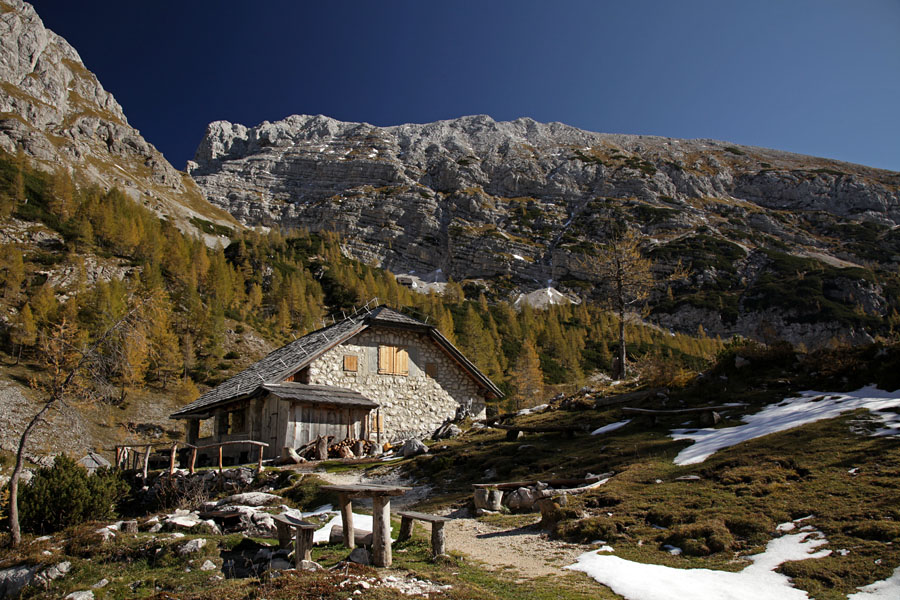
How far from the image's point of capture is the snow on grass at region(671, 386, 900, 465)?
1145 cm

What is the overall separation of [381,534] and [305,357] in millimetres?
17420

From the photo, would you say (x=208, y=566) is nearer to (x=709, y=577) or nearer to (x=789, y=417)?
(x=709, y=577)

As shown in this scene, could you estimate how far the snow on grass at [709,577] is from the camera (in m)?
5.77

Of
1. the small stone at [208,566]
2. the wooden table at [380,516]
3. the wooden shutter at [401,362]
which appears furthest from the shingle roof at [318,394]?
the wooden table at [380,516]

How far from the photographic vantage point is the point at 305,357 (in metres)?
23.5

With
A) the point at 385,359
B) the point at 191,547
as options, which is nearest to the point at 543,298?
the point at 385,359

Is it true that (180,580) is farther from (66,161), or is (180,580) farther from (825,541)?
(66,161)

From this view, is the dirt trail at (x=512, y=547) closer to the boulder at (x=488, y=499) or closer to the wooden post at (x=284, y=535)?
the boulder at (x=488, y=499)

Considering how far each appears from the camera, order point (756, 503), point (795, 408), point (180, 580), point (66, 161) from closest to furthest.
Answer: point (180, 580) < point (756, 503) < point (795, 408) < point (66, 161)

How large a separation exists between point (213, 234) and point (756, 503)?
124163 mm

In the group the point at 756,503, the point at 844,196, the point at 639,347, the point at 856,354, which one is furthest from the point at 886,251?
the point at 756,503

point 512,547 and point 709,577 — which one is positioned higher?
point 709,577

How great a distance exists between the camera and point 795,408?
527 inches

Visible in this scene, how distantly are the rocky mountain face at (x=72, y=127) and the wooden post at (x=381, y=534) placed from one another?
11809cm
